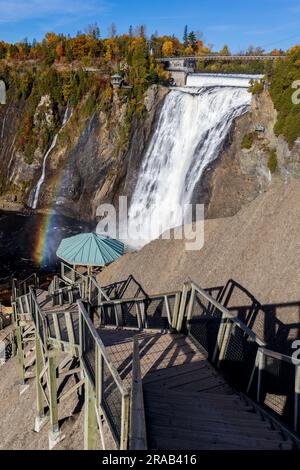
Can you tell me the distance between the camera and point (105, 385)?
628cm

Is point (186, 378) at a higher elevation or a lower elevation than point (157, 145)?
lower

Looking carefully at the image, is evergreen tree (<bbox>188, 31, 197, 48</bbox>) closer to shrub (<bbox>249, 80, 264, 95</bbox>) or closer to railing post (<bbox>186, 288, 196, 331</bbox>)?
shrub (<bbox>249, 80, 264, 95</bbox>)

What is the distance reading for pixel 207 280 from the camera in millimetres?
14070

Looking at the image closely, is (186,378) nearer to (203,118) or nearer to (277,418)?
(277,418)

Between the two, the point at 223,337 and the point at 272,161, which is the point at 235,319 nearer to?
the point at 223,337

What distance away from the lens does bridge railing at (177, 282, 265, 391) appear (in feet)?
23.7

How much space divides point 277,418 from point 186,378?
161cm

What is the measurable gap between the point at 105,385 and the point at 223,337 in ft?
7.56

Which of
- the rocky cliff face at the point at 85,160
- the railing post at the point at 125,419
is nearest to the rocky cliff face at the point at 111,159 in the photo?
the rocky cliff face at the point at 85,160

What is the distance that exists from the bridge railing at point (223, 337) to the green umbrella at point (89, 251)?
7.73m

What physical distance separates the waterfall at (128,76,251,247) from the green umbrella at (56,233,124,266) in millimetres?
17267

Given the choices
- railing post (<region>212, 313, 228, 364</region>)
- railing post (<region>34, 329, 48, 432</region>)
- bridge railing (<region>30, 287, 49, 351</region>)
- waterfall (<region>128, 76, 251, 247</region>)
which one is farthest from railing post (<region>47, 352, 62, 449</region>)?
waterfall (<region>128, 76, 251, 247</region>)

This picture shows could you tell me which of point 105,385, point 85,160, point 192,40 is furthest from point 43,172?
point 192,40
